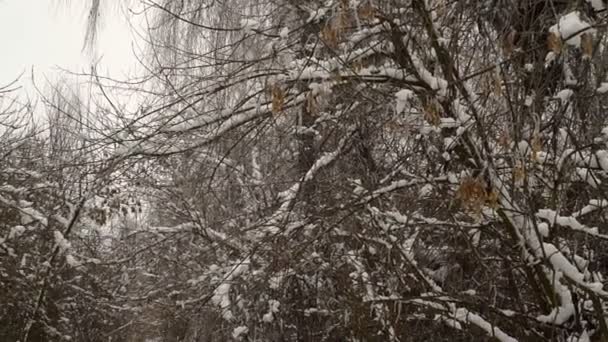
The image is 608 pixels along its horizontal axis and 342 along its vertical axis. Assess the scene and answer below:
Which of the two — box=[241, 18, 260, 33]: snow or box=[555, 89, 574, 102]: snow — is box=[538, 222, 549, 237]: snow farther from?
box=[241, 18, 260, 33]: snow

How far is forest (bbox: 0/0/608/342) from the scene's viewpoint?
8.25 ft

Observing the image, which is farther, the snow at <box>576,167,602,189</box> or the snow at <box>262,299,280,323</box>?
the snow at <box>262,299,280,323</box>

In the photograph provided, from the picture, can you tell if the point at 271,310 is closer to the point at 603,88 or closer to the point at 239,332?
the point at 239,332

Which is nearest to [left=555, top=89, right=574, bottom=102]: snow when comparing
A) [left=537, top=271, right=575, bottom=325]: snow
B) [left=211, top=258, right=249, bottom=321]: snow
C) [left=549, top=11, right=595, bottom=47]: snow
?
[left=549, top=11, right=595, bottom=47]: snow

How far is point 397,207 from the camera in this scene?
369 cm

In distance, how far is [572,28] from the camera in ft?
6.39

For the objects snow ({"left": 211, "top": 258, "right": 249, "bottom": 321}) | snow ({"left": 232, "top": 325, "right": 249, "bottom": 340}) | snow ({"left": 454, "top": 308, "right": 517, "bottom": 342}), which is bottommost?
snow ({"left": 454, "top": 308, "right": 517, "bottom": 342})

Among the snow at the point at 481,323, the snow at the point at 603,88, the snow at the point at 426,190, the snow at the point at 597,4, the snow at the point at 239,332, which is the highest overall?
the snow at the point at 597,4

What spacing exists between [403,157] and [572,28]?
1.62 meters

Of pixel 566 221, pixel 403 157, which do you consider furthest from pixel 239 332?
pixel 566 221

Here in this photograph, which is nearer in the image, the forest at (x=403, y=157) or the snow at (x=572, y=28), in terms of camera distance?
the snow at (x=572, y=28)

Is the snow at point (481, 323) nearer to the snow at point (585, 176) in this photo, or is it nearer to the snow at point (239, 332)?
the snow at point (585, 176)

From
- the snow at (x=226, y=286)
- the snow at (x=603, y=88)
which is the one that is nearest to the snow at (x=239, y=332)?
the snow at (x=226, y=286)

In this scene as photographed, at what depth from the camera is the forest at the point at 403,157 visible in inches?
99.0
